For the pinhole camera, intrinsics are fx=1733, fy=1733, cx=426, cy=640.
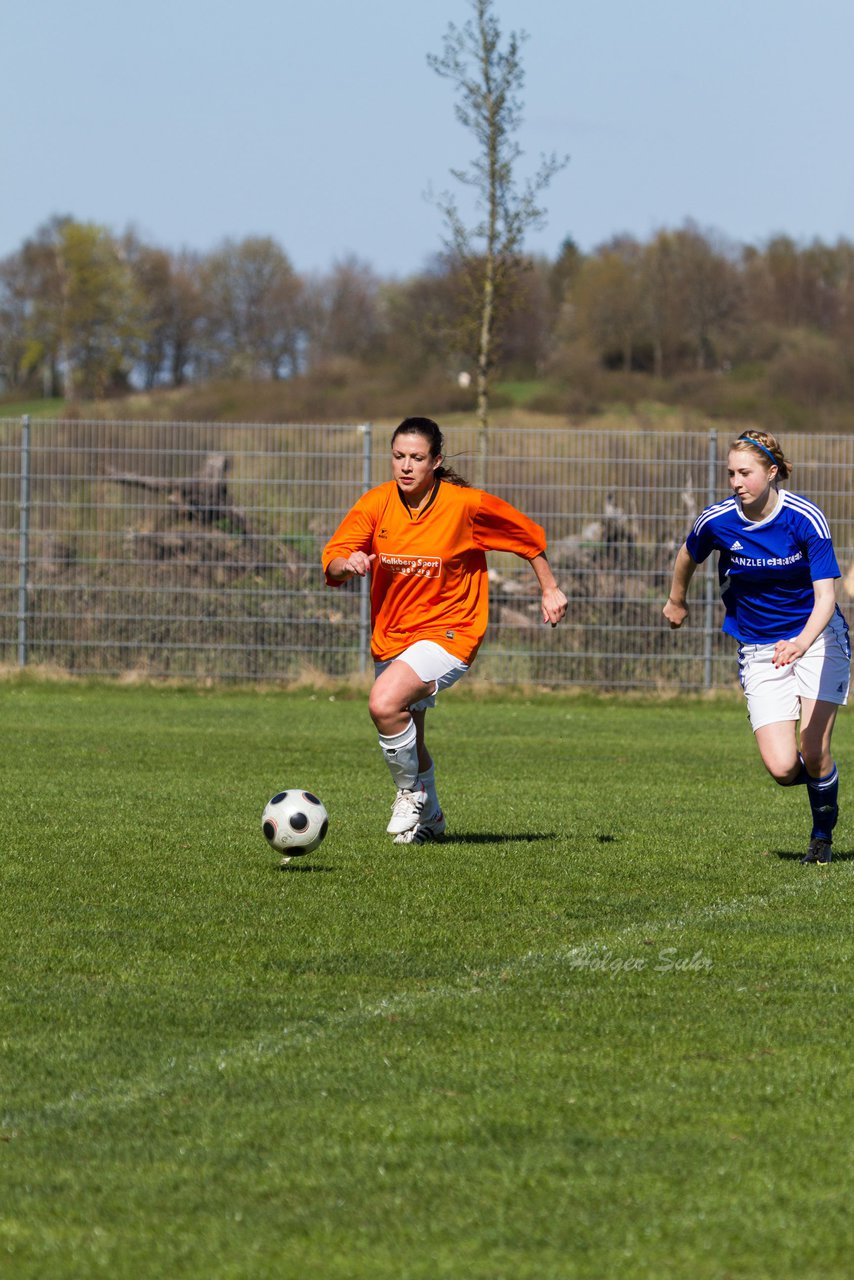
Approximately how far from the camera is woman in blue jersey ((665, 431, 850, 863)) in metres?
7.74

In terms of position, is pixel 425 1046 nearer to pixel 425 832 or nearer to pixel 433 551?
pixel 425 832

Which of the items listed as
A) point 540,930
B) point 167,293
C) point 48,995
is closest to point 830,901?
point 540,930

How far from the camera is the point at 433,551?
27.7 feet

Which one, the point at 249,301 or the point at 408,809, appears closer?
the point at 408,809

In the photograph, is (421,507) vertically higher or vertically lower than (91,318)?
lower

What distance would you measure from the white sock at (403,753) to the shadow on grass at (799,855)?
1799mm

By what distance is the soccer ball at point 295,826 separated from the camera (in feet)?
25.1

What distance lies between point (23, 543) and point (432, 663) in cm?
1083

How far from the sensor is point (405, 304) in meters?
82.6

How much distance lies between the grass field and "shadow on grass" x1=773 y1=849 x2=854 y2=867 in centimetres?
4

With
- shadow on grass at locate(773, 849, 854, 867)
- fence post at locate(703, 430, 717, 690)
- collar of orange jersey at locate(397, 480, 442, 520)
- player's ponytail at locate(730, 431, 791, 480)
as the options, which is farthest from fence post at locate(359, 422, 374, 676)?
player's ponytail at locate(730, 431, 791, 480)

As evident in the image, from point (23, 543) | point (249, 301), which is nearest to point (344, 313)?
point (249, 301)

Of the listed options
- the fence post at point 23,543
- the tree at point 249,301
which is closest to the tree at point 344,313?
the tree at point 249,301

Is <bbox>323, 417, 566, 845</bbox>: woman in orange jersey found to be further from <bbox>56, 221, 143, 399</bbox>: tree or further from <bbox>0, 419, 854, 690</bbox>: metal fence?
<bbox>56, 221, 143, 399</bbox>: tree
